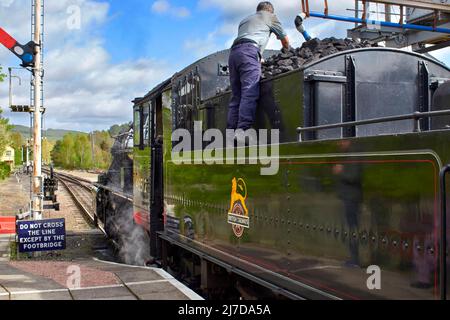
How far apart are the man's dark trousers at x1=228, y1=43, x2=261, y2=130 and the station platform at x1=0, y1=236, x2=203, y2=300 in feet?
6.48

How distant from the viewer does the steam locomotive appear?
9.30 feet

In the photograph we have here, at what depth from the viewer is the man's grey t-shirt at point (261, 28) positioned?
523 centimetres

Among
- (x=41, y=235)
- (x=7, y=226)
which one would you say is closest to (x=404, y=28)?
(x=41, y=235)

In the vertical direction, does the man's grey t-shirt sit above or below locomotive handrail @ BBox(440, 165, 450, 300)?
above

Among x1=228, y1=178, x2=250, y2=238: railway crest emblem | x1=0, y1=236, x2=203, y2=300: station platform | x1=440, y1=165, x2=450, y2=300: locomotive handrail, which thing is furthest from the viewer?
x1=0, y1=236, x2=203, y2=300: station platform

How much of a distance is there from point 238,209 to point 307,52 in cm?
169

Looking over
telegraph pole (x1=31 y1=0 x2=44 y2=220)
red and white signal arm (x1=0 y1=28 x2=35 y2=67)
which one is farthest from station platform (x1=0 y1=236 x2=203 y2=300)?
red and white signal arm (x1=0 y1=28 x2=35 y2=67)

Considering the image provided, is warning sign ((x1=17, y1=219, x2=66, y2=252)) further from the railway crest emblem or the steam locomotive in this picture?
the railway crest emblem

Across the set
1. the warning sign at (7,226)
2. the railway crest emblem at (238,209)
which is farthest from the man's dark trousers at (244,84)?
the warning sign at (7,226)

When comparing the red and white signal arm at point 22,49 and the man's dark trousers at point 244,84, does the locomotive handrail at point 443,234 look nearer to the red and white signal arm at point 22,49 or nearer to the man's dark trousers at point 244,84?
the man's dark trousers at point 244,84

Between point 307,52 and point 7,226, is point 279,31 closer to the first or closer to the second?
point 307,52

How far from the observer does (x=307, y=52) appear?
5.02 meters

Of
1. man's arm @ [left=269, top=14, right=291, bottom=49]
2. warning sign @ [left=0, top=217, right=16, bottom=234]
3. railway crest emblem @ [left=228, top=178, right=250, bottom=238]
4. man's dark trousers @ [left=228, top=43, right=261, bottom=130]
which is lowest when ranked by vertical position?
warning sign @ [left=0, top=217, right=16, bottom=234]
